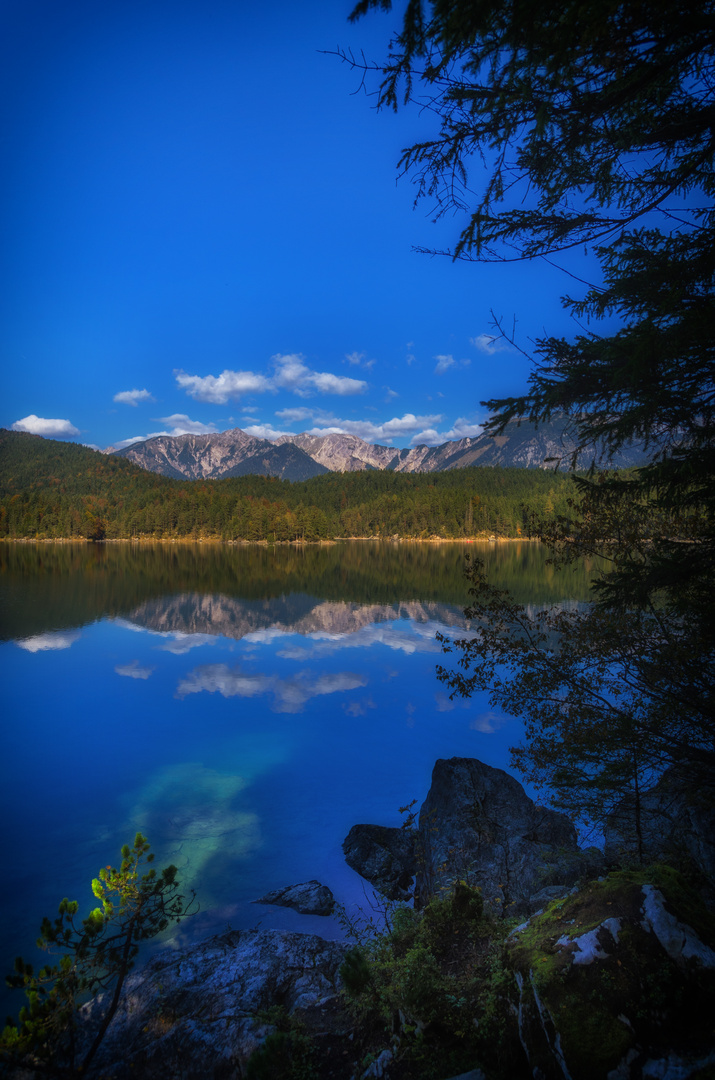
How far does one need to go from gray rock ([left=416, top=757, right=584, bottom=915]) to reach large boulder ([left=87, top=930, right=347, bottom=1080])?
6.80 feet

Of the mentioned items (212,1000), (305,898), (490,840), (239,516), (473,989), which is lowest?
(305,898)

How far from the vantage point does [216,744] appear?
13.0m

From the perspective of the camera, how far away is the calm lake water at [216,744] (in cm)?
782

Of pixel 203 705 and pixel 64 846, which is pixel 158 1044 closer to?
pixel 64 846

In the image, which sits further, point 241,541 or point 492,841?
point 241,541

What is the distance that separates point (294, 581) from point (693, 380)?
46.4 metres

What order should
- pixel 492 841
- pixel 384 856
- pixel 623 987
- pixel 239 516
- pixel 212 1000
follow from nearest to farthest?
pixel 623 987, pixel 212 1000, pixel 492 841, pixel 384 856, pixel 239 516

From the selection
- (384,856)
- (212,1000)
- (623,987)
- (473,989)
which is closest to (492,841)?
(384,856)

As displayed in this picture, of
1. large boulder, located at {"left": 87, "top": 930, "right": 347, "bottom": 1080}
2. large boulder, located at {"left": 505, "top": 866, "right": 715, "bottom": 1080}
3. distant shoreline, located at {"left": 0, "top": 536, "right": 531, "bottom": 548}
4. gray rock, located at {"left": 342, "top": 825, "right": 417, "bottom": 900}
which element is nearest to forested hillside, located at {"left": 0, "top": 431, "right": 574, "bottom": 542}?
distant shoreline, located at {"left": 0, "top": 536, "right": 531, "bottom": 548}

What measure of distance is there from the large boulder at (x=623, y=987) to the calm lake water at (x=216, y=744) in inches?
173

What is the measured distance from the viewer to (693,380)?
5160 millimetres

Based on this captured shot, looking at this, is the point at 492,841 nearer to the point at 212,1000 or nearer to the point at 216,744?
the point at 212,1000

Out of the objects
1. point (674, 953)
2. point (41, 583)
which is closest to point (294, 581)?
point (41, 583)

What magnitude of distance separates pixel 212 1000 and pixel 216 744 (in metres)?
8.71
